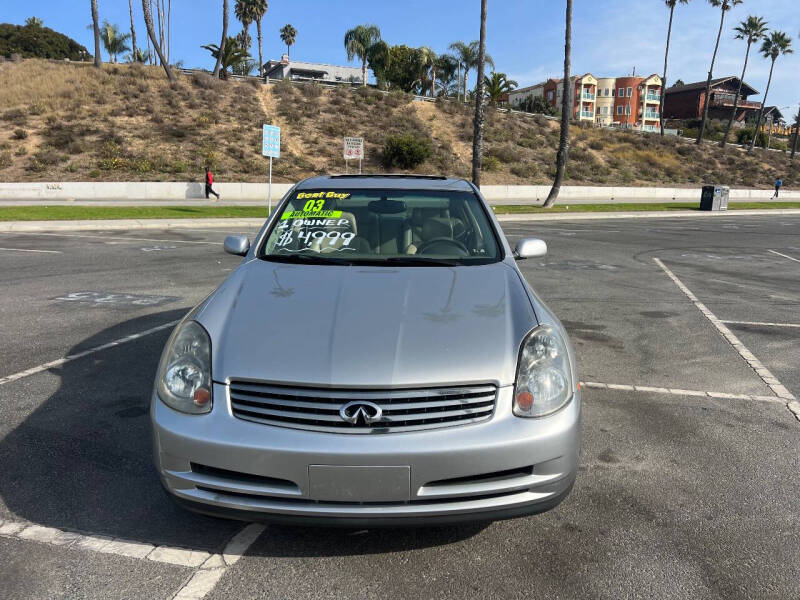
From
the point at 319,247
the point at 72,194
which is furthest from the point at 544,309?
the point at 72,194

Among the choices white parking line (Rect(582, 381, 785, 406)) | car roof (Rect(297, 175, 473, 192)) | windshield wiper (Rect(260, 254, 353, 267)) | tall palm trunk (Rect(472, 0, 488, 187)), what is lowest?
white parking line (Rect(582, 381, 785, 406))

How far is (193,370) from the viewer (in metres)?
2.65

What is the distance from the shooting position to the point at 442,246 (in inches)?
152

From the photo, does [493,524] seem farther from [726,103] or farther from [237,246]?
[726,103]

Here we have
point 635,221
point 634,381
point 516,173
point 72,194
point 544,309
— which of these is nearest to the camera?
point 544,309

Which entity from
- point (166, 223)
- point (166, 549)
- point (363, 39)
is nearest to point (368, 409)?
point (166, 549)

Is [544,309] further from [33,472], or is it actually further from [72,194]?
[72,194]

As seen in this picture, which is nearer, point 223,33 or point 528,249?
point 528,249

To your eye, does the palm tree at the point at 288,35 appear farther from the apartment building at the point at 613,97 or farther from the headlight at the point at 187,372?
the headlight at the point at 187,372

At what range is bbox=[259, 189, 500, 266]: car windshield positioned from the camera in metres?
3.76

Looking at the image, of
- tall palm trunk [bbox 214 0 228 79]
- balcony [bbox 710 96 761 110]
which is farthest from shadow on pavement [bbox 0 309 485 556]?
balcony [bbox 710 96 761 110]

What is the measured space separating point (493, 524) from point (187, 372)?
1.59m

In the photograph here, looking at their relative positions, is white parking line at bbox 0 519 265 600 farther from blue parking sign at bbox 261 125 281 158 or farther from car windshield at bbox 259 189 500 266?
blue parking sign at bbox 261 125 281 158

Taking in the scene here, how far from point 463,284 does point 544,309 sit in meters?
0.45
